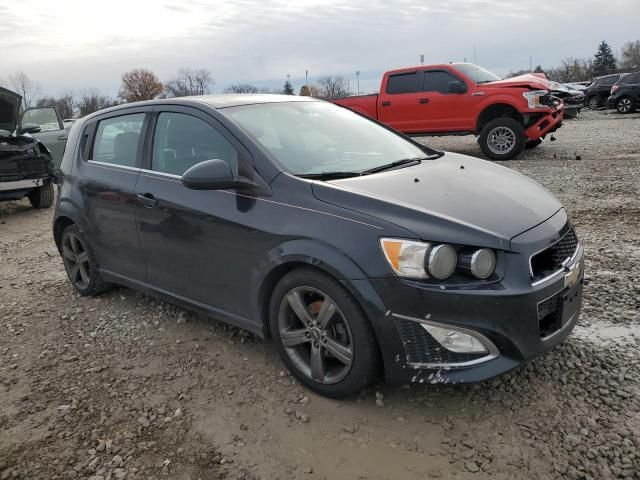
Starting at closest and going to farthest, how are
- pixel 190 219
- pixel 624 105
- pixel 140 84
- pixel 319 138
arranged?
pixel 190 219, pixel 319 138, pixel 624 105, pixel 140 84

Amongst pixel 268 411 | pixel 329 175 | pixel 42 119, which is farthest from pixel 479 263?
pixel 42 119

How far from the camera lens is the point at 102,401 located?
3100mm

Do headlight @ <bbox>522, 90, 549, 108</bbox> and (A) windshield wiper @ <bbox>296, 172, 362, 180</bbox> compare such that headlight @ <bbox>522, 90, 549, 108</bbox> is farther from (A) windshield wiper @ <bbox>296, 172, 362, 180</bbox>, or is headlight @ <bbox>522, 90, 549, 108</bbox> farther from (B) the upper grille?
(A) windshield wiper @ <bbox>296, 172, 362, 180</bbox>

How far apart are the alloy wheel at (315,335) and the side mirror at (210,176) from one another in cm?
74

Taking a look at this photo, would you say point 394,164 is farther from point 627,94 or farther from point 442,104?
point 627,94

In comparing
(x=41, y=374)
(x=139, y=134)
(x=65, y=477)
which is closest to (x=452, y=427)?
(x=65, y=477)

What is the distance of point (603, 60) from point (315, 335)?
73.2 m

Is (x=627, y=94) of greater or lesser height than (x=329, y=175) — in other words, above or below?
below

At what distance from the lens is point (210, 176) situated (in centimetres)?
300

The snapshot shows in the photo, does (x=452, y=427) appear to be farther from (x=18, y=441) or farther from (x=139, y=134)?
(x=139, y=134)

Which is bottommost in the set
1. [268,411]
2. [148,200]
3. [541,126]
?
[268,411]

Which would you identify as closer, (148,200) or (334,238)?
(334,238)

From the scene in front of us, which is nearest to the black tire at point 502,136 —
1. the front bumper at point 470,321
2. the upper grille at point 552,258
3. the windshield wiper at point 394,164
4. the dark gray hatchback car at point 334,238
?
the dark gray hatchback car at point 334,238

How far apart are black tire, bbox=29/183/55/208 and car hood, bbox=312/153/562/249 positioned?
8.01 metres
